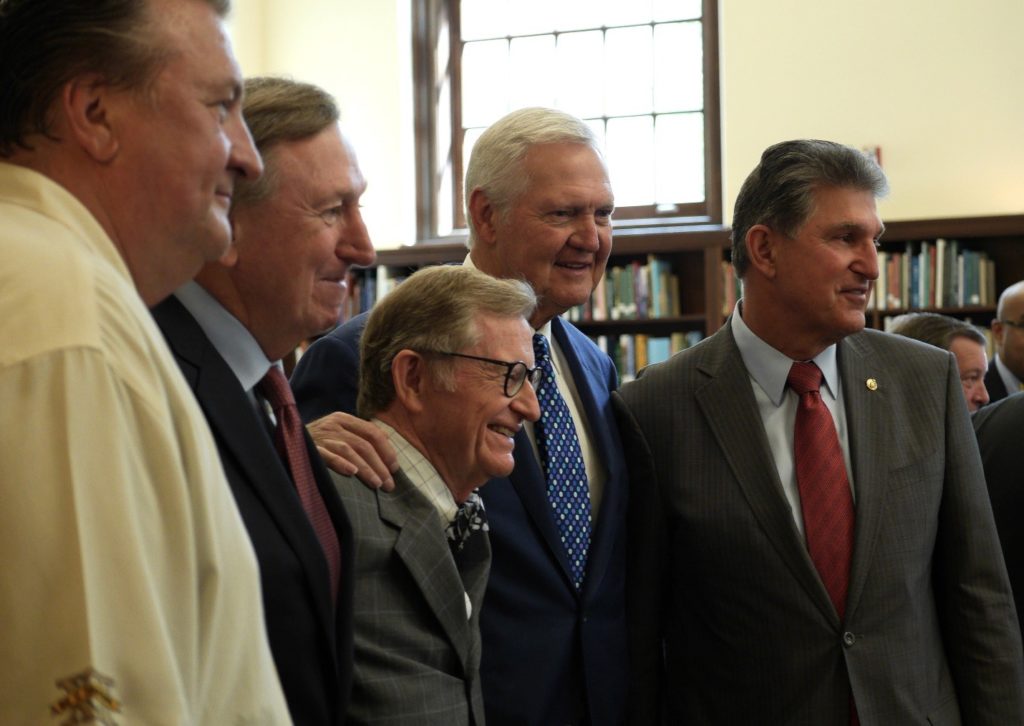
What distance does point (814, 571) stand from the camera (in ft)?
7.79

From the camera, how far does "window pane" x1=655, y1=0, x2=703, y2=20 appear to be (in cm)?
836

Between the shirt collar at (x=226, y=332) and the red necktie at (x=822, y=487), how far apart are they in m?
1.32

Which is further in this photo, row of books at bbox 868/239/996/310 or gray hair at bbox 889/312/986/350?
row of books at bbox 868/239/996/310

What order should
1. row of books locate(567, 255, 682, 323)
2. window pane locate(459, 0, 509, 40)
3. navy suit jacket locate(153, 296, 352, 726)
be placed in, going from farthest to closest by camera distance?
window pane locate(459, 0, 509, 40)
row of books locate(567, 255, 682, 323)
navy suit jacket locate(153, 296, 352, 726)

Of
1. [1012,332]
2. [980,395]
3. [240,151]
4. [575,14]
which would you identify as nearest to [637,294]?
[575,14]

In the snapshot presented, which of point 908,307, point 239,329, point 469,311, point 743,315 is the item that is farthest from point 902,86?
point 239,329

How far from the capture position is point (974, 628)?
245cm

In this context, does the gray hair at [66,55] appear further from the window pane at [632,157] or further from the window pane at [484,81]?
the window pane at [484,81]

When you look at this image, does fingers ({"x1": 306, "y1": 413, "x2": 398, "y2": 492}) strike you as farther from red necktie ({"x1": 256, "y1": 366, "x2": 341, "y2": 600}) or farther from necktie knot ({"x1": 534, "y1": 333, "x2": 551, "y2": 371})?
necktie knot ({"x1": 534, "y1": 333, "x2": 551, "y2": 371})

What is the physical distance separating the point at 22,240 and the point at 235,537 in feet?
0.94

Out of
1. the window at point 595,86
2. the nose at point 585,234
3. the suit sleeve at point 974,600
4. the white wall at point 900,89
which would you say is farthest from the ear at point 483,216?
the window at point 595,86

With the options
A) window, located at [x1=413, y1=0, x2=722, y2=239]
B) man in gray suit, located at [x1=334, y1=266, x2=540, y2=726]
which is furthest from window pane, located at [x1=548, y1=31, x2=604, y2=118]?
man in gray suit, located at [x1=334, y1=266, x2=540, y2=726]

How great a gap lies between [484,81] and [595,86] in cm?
86

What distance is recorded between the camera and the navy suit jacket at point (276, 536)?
1.42 m
